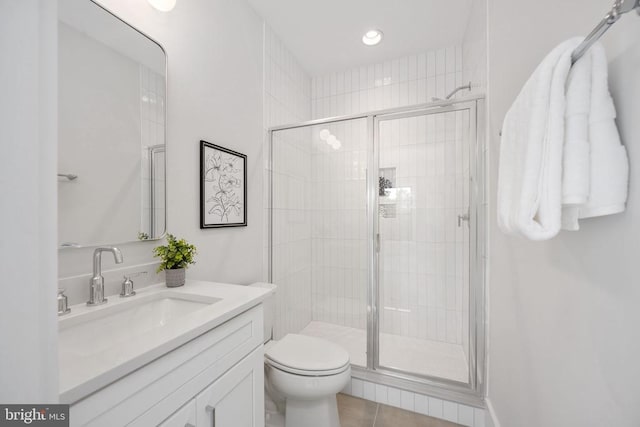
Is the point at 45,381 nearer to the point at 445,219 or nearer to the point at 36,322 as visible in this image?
the point at 36,322

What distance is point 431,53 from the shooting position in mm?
2385

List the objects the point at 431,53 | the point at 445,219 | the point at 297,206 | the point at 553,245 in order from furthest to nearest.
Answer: the point at 431,53 → the point at 297,206 → the point at 445,219 → the point at 553,245

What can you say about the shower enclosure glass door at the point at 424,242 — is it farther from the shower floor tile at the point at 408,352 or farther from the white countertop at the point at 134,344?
the white countertop at the point at 134,344

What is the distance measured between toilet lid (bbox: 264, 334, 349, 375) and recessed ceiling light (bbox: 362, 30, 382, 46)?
2305mm

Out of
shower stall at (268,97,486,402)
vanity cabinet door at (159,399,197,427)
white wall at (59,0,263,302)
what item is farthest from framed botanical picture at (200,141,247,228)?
vanity cabinet door at (159,399,197,427)

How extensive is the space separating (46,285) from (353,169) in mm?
1730

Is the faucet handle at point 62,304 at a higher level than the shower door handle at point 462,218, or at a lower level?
lower

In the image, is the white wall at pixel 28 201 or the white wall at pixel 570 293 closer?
the white wall at pixel 28 201

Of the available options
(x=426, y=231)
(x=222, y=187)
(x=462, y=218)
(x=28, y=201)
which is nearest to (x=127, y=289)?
(x=222, y=187)

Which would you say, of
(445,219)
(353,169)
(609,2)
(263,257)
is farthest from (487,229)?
(263,257)

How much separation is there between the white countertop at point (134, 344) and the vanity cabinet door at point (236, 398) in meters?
0.20

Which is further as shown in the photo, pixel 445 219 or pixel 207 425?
pixel 445 219

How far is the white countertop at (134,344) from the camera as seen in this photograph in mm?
517

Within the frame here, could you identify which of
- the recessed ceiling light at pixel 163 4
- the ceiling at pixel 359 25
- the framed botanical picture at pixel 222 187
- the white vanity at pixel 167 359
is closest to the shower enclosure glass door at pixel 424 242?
the ceiling at pixel 359 25
